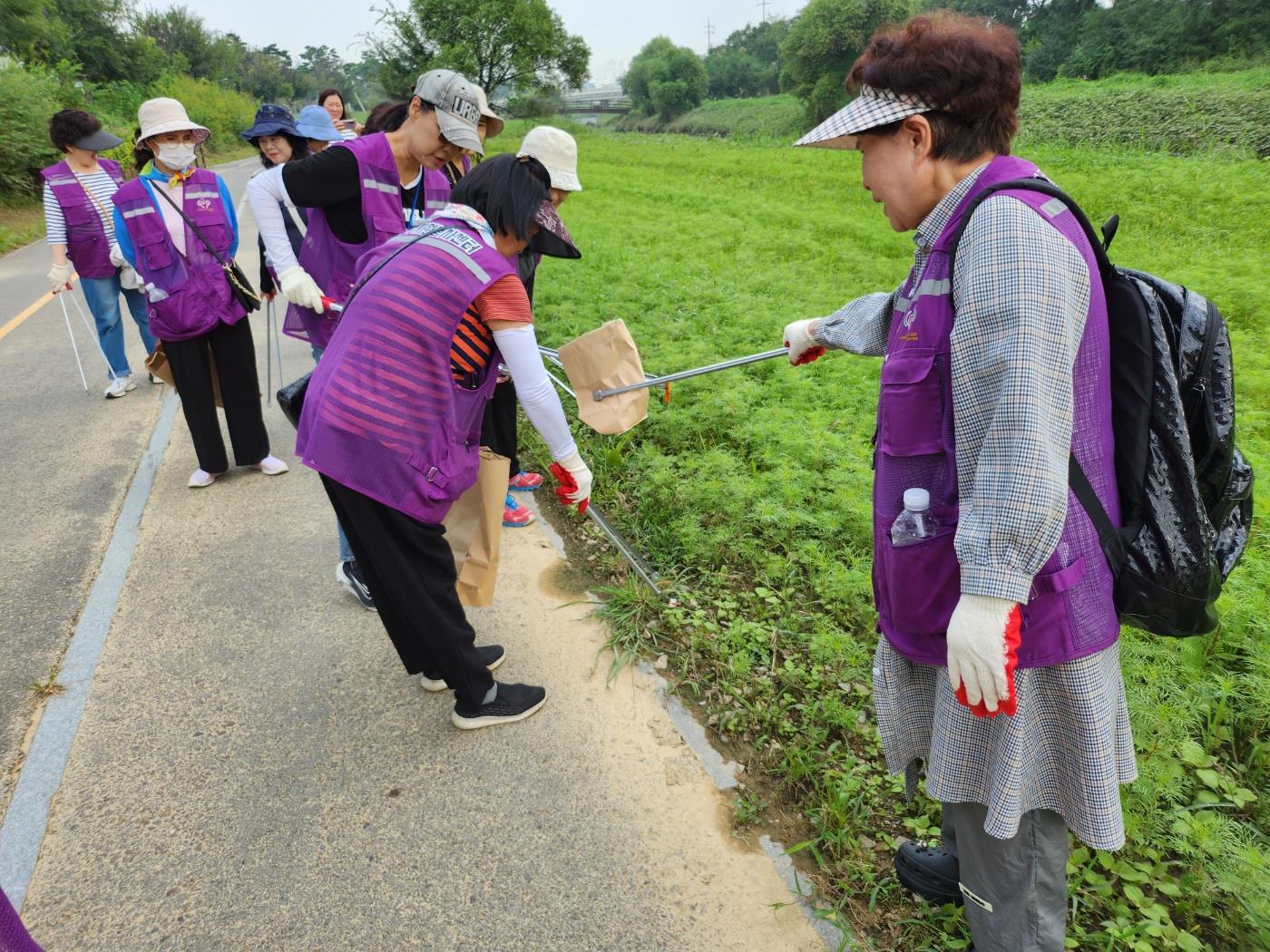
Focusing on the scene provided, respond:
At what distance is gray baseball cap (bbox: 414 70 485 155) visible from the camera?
9.37 ft

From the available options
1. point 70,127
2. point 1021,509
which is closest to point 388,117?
point 70,127

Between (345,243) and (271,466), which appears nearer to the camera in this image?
(345,243)

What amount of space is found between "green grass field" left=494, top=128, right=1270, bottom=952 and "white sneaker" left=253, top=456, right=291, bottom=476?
1.85 metres

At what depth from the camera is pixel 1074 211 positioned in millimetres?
1390

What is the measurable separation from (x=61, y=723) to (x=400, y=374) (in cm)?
193

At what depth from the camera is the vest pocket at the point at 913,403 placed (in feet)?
4.74

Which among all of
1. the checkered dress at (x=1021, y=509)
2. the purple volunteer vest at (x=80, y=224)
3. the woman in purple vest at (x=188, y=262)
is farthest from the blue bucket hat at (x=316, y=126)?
the checkered dress at (x=1021, y=509)

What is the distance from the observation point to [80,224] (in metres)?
5.43

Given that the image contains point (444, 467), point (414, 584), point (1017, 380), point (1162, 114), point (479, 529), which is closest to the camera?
point (1017, 380)

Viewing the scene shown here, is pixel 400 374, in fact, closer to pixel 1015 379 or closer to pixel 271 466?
pixel 1015 379

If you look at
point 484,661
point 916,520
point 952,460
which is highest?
point 952,460

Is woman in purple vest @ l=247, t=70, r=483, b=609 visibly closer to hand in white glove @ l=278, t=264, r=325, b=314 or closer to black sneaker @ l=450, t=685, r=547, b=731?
hand in white glove @ l=278, t=264, r=325, b=314

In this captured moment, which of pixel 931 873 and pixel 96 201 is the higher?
pixel 96 201

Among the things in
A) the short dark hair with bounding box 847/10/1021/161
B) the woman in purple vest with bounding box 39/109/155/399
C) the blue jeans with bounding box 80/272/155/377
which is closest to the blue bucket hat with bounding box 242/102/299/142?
the woman in purple vest with bounding box 39/109/155/399
